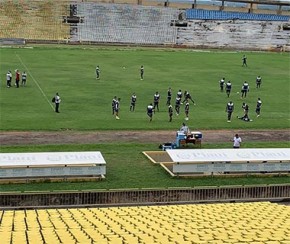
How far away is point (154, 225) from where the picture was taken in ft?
47.9

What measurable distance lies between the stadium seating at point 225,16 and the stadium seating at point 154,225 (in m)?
61.4

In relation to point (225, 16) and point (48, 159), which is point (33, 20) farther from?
point (48, 159)

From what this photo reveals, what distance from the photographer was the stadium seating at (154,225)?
40.2 ft

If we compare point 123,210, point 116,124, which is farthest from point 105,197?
point 116,124

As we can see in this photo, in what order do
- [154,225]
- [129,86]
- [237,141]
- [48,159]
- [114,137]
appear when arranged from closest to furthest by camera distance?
[154,225], [48,159], [237,141], [114,137], [129,86]

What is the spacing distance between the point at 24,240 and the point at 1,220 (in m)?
3.62

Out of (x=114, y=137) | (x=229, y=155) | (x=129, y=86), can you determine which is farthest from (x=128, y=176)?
(x=129, y=86)

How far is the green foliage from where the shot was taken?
847 inches

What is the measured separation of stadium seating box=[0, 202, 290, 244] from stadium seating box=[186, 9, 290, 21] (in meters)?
61.4

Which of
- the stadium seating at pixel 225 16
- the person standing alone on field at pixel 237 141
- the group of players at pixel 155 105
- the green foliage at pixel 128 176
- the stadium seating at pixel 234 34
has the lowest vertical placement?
the green foliage at pixel 128 176

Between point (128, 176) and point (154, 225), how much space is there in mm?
8227

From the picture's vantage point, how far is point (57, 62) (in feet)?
173

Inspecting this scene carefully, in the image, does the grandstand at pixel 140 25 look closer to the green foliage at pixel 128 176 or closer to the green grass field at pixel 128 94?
the green grass field at pixel 128 94

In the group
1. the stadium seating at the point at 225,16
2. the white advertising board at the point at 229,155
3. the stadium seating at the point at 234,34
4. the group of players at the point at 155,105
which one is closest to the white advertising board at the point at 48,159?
the white advertising board at the point at 229,155
